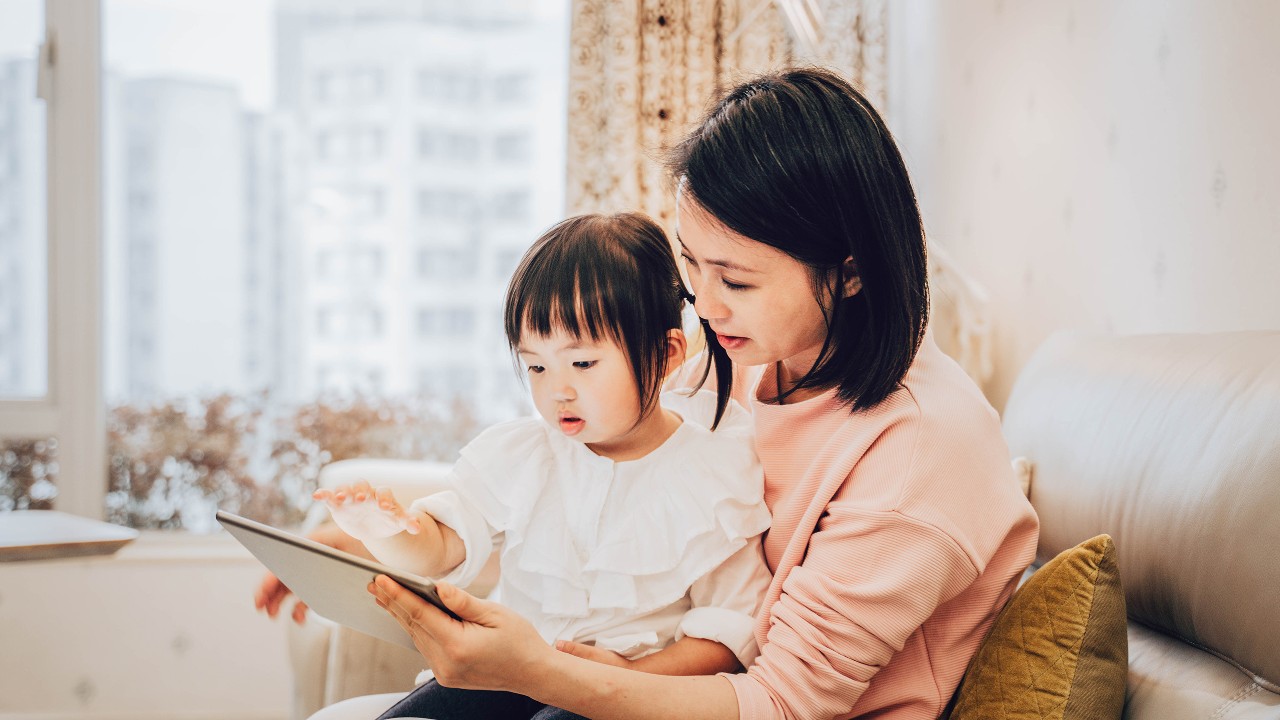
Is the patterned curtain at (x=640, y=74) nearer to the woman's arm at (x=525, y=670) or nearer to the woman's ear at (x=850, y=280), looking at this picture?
the woman's ear at (x=850, y=280)

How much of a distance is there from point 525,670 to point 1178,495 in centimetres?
64

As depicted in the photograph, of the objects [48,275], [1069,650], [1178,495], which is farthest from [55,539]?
[48,275]

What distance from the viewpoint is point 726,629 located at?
1.03 metres

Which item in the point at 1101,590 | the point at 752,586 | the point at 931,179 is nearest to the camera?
the point at 1101,590

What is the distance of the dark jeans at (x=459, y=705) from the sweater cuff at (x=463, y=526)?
0.12 meters

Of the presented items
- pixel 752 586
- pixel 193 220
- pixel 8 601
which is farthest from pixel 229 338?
pixel 752 586

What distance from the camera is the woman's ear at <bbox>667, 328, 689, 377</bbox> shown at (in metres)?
1.13

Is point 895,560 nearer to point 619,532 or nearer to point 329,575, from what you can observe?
point 619,532

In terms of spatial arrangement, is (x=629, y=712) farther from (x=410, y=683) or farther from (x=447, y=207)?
(x=447, y=207)

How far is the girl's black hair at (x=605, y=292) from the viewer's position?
1.06m

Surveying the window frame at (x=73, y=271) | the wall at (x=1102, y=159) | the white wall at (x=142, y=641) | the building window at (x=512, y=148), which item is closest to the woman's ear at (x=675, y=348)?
the wall at (x=1102, y=159)

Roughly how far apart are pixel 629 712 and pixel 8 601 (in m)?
2.65

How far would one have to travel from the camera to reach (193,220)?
295 cm

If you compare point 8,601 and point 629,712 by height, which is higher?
point 629,712
